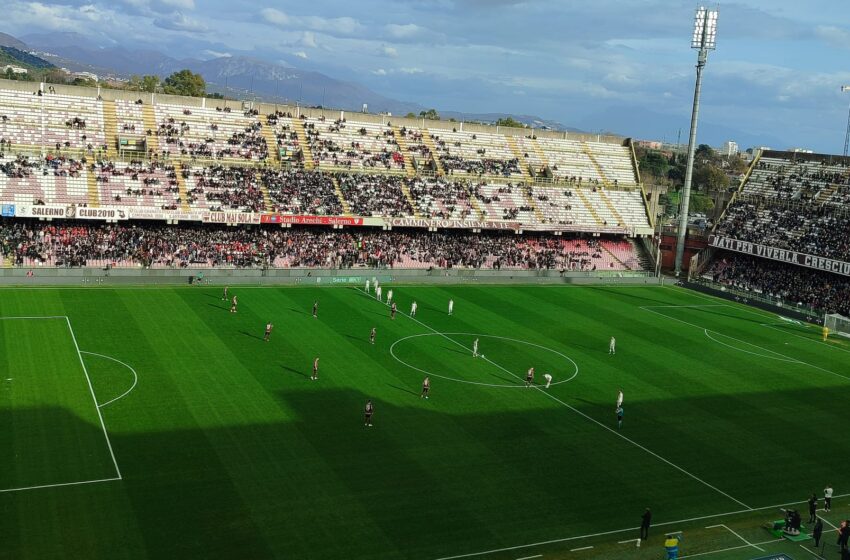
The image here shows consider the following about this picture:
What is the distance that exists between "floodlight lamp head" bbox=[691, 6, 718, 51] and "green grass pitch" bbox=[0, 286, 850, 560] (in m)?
31.6

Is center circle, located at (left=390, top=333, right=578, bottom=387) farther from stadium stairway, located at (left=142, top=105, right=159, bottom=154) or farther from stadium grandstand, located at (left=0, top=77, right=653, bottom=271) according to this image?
stadium stairway, located at (left=142, top=105, right=159, bottom=154)

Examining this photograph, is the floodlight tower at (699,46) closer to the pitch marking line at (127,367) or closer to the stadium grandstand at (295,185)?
the stadium grandstand at (295,185)

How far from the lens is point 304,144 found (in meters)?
75.9

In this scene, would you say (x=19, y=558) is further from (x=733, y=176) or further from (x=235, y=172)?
(x=733, y=176)

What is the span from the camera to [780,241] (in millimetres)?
72250

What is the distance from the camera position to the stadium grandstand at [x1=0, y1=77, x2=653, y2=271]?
6216cm

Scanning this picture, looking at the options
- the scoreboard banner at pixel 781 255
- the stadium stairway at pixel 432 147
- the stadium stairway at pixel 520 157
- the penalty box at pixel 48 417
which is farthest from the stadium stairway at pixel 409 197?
the penalty box at pixel 48 417

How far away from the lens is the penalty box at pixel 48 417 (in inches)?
1056

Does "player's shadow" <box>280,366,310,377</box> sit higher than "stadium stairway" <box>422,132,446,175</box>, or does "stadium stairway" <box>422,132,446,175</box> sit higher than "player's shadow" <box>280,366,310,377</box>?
"stadium stairway" <box>422,132,446,175</box>

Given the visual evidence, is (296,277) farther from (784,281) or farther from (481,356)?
(784,281)

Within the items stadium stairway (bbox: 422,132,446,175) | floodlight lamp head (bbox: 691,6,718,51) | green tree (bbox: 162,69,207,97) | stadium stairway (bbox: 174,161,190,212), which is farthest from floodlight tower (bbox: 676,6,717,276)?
green tree (bbox: 162,69,207,97)

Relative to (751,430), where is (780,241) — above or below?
above

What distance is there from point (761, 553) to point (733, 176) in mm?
139136

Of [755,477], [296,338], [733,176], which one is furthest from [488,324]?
[733,176]
